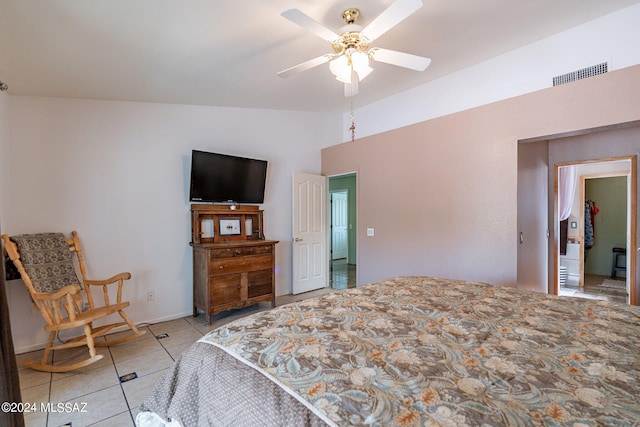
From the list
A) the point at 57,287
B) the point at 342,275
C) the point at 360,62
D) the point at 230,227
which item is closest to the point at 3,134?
the point at 57,287

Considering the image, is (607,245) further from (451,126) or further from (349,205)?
(349,205)

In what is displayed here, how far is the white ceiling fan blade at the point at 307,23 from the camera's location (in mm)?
1609

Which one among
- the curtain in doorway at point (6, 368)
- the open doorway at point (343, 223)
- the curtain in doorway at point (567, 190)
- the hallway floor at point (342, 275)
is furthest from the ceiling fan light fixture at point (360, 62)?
the open doorway at point (343, 223)

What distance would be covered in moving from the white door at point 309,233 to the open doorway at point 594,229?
3.70 meters

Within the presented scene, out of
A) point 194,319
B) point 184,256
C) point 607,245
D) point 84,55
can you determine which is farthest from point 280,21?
point 607,245

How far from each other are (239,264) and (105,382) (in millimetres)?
1569

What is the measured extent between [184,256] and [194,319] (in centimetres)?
76

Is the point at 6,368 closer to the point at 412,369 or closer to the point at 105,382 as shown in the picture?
the point at 105,382

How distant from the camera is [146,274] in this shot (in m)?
3.28

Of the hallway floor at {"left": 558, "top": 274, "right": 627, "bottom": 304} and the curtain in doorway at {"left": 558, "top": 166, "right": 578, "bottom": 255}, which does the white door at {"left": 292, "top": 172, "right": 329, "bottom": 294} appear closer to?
the hallway floor at {"left": 558, "top": 274, "right": 627, "bottom": 304}

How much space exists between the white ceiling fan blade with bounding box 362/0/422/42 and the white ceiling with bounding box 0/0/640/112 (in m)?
0.34

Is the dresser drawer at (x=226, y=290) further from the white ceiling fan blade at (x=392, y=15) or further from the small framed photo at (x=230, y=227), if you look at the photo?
the white ceiling fan blade at (x=392, y=15)

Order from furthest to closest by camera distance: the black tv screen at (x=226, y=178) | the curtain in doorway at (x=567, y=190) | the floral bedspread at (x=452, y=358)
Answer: the curtain in doorway at (x=567, y=190) → the black tv screen at (x=226, y=178) → the floral bedspread at (x=452, y=358)

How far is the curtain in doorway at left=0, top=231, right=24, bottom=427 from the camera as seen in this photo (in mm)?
1112
